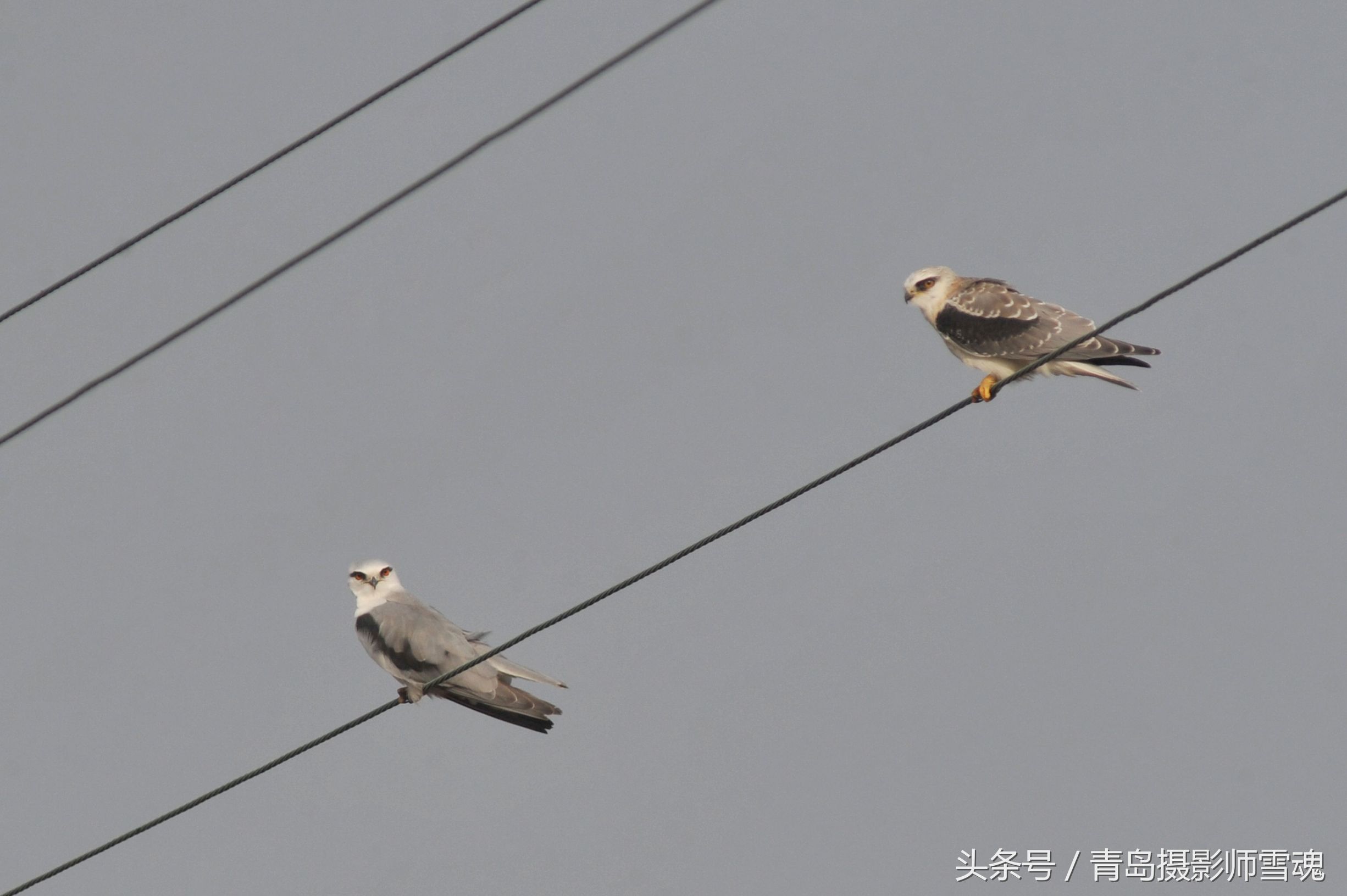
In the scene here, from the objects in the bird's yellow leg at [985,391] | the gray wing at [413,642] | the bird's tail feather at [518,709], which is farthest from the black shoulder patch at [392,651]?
the bird's yellow leg at [985,391]

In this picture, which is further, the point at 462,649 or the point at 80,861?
the point at 462,649

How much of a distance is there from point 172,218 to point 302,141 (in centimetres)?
69

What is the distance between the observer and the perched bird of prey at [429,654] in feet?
39.0

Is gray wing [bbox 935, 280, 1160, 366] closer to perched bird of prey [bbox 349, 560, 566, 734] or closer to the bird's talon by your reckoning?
the bird's talon

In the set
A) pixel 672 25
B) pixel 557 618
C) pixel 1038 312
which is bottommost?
pixel 557 618

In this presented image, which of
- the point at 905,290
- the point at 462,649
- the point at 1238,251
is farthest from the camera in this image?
the point at 905,290

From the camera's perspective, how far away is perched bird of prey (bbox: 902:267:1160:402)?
12023mm

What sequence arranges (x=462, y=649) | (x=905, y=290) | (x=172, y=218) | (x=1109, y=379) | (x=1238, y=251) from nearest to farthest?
(x=1238, y=251)
(x=172, y=218)
(x=1109, y=379)
(x=462, y=649)
(x=905, y=290)

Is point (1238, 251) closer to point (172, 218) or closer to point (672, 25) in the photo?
point (672, 25)

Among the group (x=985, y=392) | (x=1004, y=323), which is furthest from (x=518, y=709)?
(x=1004, y=323)

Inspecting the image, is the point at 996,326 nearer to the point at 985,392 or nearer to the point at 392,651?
the point at 985,392

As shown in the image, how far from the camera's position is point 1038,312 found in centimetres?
1283

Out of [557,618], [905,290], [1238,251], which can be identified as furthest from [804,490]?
[905,290]

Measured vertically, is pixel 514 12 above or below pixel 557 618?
above
